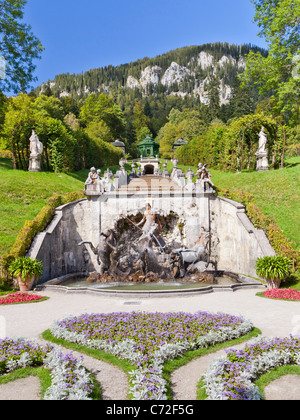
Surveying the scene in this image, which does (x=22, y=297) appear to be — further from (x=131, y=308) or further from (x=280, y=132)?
(x=280, y=132)

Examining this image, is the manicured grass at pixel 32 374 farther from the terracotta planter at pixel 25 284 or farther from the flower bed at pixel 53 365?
the terracotta planter at pixel 25 284

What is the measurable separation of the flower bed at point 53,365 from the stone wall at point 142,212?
1305 centimetres

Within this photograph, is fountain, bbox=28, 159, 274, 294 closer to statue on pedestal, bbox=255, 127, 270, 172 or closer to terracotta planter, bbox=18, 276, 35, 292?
terracotta planter, bbox=18, 276, 35, 292

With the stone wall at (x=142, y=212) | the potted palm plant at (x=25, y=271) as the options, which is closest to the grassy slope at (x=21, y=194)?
the potted palm plant at (x=25, y=271)

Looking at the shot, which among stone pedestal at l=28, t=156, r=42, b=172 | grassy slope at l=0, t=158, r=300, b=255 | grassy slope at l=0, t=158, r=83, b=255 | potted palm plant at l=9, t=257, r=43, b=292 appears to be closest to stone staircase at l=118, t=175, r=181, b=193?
grassy slope at l=0, t=158, r=300, b=255

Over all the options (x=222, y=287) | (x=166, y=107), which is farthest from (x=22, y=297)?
(x=166, y=107)

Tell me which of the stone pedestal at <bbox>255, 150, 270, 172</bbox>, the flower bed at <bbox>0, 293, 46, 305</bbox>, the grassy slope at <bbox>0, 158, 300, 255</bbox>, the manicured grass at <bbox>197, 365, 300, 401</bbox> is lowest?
the manicured grass at <bbox>197, 365, 300, 401</bbox>

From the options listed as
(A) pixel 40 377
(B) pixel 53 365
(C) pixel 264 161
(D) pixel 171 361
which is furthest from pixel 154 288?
(C) pixel 264 161

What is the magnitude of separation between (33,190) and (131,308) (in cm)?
1600

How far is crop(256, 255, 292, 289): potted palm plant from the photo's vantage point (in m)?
13.8

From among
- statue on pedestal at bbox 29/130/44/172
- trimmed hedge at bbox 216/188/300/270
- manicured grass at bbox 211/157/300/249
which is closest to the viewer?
trimmed hedge at bbox 216/188/300/270

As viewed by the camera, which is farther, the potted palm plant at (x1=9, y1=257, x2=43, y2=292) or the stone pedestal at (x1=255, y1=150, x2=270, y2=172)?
the stone pedestal at (x1=255, y1=150, x2=270, y2=172)

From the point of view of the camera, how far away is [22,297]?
40.9ft

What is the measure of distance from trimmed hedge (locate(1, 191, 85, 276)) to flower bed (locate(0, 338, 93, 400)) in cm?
849
